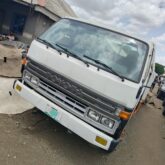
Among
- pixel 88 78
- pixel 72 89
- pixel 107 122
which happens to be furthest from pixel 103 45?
pixel 107 122

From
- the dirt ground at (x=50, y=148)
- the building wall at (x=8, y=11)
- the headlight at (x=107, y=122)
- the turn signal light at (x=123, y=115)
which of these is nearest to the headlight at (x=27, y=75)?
the dirt ground at (x=50, y=148)

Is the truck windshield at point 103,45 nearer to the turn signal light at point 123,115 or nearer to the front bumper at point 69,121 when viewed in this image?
the turn signal light at point 123,115

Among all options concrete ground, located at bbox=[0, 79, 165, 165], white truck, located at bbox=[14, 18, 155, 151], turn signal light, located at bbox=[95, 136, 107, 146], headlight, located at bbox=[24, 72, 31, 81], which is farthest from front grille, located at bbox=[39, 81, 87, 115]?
concrete ground, located at bbox=[0, 79, 165, 165]

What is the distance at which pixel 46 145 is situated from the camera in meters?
4.96

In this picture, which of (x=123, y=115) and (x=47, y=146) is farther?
(x=47, y=146)

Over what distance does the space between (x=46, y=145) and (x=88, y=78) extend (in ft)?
5.03

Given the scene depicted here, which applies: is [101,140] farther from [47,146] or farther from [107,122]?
[47,146]

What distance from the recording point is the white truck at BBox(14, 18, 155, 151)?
14.3 feet

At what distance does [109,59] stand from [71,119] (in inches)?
51.7

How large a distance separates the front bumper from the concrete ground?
0.56 m

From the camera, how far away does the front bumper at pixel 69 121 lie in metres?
4.33

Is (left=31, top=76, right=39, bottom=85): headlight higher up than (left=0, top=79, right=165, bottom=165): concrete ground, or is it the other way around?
(left=31, top=76, right=39, bottom=85): headlight

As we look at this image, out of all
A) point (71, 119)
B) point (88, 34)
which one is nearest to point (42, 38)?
point (88, 34)

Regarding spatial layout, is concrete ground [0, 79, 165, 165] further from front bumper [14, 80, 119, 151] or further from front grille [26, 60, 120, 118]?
front grille [26, 60, 120, 118]
